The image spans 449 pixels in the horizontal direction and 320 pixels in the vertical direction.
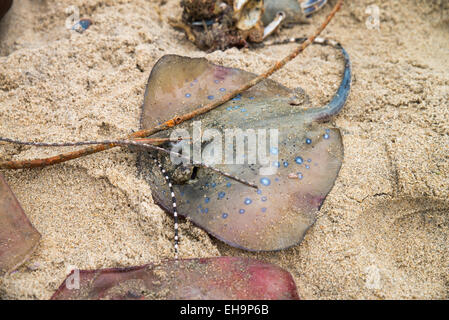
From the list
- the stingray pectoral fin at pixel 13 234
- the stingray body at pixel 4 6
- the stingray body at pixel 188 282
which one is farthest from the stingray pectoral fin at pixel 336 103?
the stingray body at pixel 4 6

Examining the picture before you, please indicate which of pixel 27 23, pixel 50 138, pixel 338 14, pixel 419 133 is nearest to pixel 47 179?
pixel 50 138

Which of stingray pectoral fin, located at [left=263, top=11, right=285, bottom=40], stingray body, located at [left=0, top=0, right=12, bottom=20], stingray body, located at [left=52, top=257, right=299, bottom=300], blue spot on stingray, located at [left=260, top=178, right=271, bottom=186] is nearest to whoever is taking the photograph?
stingray body, located at [left=52, top=257, right=299, bottom=300]

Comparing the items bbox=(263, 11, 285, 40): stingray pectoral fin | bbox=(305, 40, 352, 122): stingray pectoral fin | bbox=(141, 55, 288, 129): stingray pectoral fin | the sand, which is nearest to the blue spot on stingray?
the sand

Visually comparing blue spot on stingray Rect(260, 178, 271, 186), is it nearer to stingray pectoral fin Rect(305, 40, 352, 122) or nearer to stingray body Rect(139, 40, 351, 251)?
stingray body Rect(139, 40, 351, 251)

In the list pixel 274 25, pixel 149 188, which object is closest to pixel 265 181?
pixel 149 188

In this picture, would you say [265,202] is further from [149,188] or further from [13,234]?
[13,234]

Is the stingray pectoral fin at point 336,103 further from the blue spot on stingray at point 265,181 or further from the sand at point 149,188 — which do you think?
the blue spot on stingray at point 265,181
